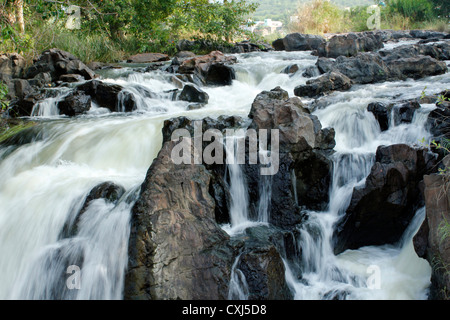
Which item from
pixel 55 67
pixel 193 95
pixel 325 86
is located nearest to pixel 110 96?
pixel 193 95

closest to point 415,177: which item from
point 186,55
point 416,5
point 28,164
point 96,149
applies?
point 96,149

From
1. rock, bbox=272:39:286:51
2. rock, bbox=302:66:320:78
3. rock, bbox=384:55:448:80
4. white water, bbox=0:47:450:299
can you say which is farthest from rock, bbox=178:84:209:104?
rock, bbox=272:39:286:51

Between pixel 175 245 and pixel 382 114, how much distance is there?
4185 mm

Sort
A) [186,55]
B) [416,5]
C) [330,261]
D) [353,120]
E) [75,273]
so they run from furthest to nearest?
1. [416,5]
2. [186,55]
3. [353,120]
4. [330,261]
5. [75,273]

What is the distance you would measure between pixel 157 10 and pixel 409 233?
14.7 meters

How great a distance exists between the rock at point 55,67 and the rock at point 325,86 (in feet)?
19.3

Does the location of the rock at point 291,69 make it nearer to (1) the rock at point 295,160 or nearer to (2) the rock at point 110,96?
(2) the rock at point 110,96

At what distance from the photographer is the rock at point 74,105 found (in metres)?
8.10

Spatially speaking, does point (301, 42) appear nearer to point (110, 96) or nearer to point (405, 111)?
point (110, 96)

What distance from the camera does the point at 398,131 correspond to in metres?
5.76

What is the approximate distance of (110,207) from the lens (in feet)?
13.9

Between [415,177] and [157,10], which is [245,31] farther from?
[415,177]

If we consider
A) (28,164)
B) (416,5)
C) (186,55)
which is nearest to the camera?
(28,164)

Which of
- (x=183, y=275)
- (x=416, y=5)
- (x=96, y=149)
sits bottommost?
(x=183, y=275)
